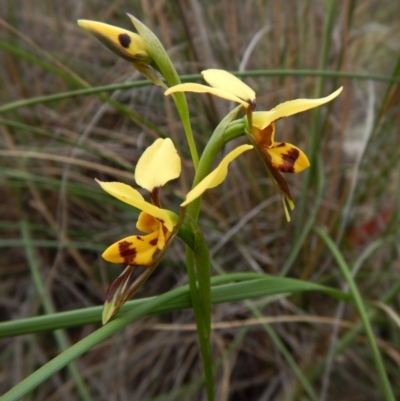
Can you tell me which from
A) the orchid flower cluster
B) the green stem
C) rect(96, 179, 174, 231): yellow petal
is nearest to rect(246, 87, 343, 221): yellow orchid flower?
the orchid flower cluster

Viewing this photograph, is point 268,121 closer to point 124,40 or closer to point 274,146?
point 274,146

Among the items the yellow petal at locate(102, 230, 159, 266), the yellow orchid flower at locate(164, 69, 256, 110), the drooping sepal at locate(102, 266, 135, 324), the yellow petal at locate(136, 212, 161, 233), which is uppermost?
the yellow orchid flower at locate(164, 69, 256, 110)

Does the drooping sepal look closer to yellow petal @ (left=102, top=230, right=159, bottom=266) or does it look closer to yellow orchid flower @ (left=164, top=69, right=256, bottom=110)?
yellow petal @ (left=102, top=230, right=159, bottom=266)

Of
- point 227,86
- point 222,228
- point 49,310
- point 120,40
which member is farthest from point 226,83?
point 222,228

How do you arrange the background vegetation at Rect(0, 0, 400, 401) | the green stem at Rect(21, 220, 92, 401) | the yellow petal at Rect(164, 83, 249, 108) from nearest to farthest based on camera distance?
the yellow petal at Rect(164, 83, 249, 108) < the green stem at Rect(21, 220, 92, 401) < the background vegetation at Rect(0, 0, 400, 401)

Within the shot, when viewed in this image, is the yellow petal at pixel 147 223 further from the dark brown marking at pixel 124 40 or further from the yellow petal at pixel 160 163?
the dark brown marking at pixel 124 40
